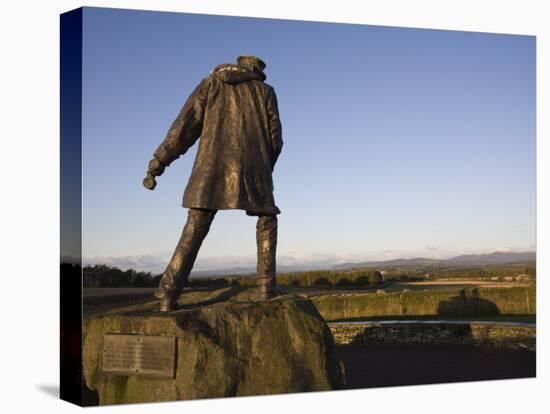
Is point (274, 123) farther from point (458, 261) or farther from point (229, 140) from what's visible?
point (458, 261)

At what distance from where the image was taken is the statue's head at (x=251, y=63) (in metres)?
13.6

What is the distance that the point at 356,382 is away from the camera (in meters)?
14.3

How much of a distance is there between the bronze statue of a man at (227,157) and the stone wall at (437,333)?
10.7 ft

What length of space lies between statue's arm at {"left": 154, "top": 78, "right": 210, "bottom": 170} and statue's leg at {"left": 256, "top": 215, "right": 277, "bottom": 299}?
1.07 metres

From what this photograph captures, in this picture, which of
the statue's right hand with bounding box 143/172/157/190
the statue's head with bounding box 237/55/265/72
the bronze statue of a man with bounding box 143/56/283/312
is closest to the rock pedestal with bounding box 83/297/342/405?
the bronze statue of a man with bounding box 143/56/283/312

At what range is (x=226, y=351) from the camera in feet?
42.5

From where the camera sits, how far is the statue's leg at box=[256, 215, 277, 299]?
1346 cm

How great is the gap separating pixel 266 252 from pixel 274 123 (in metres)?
1.31

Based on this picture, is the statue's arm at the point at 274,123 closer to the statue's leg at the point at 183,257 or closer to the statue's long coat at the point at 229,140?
the statue's long coat at the point at 229,140

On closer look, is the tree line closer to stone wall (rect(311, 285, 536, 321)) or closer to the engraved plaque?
stone wall (rect(311, 285, 536, 321))

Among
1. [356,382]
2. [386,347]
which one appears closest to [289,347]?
[356,382]

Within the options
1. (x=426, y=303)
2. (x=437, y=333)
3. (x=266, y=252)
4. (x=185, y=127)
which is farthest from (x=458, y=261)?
(x=185, y=127)

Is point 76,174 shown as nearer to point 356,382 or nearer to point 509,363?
point 356,382

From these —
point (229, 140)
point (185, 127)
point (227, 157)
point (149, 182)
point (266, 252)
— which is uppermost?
point (185, 127)
